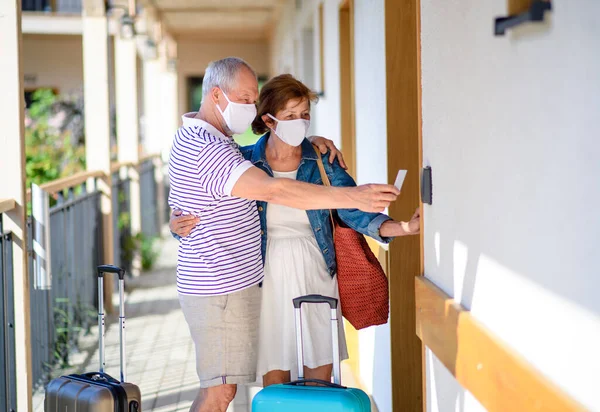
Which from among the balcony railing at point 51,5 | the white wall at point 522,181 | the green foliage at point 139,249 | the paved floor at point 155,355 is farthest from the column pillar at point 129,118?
the balcony railing at point 51,5

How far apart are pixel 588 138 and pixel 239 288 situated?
152 centimetres

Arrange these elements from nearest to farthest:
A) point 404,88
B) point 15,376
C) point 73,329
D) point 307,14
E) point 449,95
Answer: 1. point 449,95
2. point 404,88
3. point 15,376
4. point 73,329
5. point 307,14

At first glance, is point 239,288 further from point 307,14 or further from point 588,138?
point 307,14

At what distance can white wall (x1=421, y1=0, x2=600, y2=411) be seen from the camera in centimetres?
129

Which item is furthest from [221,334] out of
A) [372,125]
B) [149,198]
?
[149,198]

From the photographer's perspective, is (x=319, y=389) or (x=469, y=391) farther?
(x=319, y=389)

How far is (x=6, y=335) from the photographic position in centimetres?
349

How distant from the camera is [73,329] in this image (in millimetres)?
5574

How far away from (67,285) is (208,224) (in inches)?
127

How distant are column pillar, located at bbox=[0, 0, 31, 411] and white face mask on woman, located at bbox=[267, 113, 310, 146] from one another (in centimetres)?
132

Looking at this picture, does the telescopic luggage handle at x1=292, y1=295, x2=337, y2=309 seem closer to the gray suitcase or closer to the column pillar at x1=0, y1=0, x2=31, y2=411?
the gray suitcase

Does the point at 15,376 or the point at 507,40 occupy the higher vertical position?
the point at 507,40

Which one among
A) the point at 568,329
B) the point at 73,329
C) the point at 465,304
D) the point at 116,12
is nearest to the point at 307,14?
the point at 116,12

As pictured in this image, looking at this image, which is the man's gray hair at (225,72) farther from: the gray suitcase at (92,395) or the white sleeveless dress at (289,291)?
the gray suitcase at (92,395)
